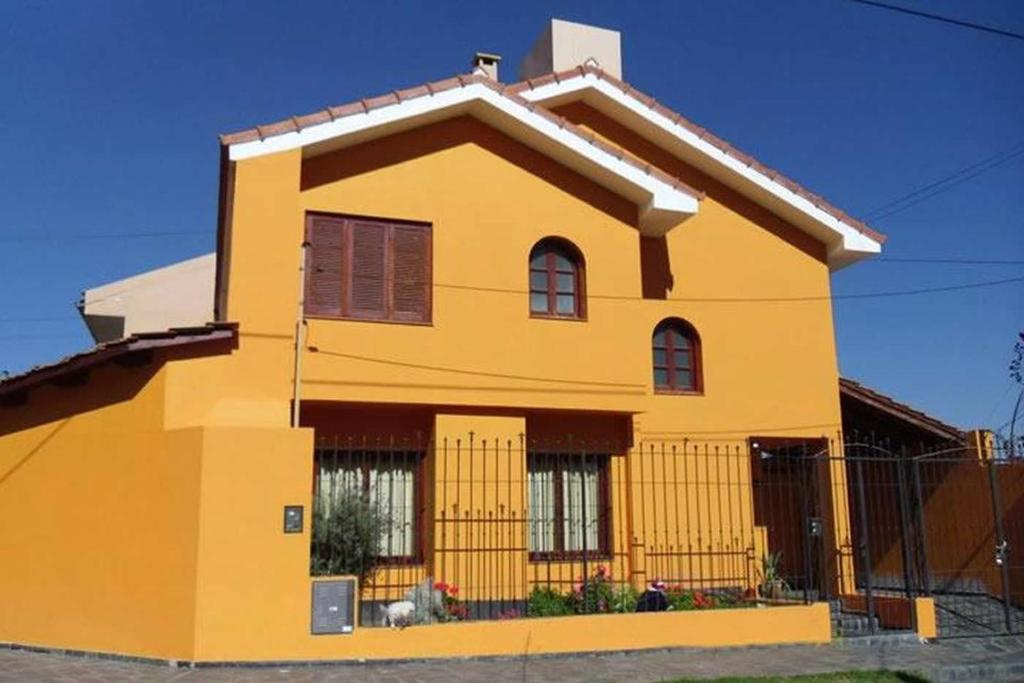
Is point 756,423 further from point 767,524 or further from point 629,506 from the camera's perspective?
point 629,506

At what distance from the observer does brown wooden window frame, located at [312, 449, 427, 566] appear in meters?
12.3

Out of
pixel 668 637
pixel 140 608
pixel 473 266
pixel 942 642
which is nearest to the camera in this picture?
pixel 140 608

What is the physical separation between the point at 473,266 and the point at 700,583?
544 centimetres

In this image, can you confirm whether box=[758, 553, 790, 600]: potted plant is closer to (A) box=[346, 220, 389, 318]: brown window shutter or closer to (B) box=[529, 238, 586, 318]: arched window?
(B) box=[529, 238, 586, 318]: arched window

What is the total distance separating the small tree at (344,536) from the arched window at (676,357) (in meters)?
5.72

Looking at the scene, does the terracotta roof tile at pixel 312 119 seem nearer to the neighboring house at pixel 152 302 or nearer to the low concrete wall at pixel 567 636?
the low concrete wall at pixel 567 636

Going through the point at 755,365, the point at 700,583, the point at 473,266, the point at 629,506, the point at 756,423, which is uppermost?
the point at 473,266

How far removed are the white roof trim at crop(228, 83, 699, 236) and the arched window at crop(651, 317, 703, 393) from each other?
5.93 feet

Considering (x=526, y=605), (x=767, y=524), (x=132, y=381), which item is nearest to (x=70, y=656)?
(x=132, y=381)

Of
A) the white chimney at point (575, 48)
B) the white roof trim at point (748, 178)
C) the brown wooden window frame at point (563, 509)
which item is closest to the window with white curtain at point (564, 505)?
the brown wooden window frame at point (563, 509)

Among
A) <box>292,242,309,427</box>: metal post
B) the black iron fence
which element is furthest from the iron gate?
<box>292,242,309,427</box>: metal post

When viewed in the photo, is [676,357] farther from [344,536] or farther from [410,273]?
[344,536]

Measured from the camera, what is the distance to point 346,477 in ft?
39.8

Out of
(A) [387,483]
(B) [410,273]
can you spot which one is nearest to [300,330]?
(B) [410,273]
